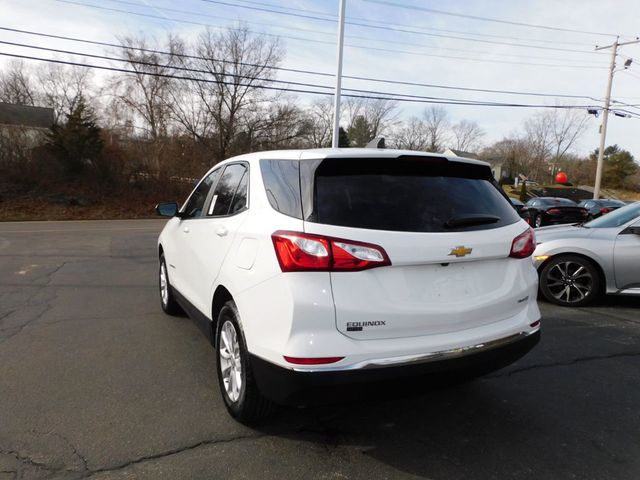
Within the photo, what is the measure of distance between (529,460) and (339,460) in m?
1.08

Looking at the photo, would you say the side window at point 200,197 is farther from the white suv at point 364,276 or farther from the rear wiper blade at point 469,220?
the rear wiper blade at point 469,220

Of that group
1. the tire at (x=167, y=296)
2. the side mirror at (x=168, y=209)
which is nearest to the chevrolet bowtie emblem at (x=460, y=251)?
the side mirror at (x=168, y=209)

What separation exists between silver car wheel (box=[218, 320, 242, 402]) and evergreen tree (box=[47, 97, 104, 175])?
88.6ft

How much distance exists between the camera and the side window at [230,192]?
10.8 feet

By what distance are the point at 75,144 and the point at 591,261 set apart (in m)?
27.2

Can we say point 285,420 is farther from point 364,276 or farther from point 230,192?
point 230,192

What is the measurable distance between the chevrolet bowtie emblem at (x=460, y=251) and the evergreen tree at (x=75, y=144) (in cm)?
2808

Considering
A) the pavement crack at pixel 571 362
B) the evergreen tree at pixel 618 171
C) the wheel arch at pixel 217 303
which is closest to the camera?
the wheel arch at pixel 217 303

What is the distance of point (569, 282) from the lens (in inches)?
241

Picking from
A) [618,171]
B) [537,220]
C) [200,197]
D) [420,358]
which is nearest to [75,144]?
[537,220]

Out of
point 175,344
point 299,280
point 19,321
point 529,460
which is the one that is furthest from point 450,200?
point 19,321

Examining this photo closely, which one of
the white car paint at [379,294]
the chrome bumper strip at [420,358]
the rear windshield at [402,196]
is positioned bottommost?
Answer: the chrome bumper strip at [420,358]

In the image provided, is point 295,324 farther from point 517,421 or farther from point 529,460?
point 517,421

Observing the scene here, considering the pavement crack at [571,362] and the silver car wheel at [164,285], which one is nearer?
the pavement crack at [571,362]
